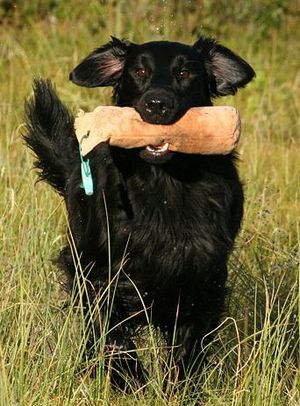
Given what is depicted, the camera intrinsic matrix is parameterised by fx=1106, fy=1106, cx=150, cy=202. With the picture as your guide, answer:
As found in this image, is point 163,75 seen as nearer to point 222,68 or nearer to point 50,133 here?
point 222,68

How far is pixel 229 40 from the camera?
976 centimetres

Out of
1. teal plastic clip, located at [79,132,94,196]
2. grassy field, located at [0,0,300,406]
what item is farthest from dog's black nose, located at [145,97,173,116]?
grassy field, located at [0,0,300,406]

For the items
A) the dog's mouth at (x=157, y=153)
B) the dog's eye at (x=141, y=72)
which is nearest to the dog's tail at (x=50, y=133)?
the dog's eye at (x=141, y=72)

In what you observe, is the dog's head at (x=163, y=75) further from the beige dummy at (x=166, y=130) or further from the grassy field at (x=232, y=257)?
the grassy field at (x=232, y=257)

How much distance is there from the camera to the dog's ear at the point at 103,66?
4758 mm

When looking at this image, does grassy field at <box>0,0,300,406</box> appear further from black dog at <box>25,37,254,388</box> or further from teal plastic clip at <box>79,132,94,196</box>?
teal plastic clip at <box>79,132,94,196</box>

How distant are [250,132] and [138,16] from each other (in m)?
1.76

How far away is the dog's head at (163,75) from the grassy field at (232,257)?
68 cm

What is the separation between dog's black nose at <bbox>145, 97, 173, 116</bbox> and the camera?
13.8 feet

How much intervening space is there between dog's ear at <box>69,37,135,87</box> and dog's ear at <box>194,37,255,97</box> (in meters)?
0.33

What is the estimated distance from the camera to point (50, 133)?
17.3ft

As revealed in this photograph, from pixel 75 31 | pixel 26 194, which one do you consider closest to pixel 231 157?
pixel 26 194

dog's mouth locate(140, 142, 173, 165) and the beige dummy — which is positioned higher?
the beige dummy

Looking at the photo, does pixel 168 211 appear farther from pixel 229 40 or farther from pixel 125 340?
pixel 229 40
